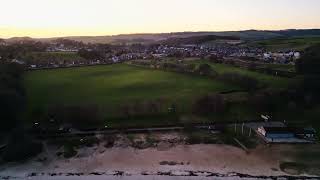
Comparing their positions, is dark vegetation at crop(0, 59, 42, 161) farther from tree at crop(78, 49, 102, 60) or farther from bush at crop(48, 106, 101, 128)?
tree at crop(78, 49, 102, 60)

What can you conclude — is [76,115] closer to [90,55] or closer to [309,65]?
[309,65]

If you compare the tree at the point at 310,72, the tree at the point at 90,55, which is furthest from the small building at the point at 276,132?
the tree at the point at 90,55

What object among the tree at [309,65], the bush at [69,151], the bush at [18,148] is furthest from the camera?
the tree at [309,65]

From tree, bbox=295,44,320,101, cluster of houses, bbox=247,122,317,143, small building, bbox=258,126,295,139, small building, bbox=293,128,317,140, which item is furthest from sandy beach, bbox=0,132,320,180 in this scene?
tree, bbox=295,44,320,101

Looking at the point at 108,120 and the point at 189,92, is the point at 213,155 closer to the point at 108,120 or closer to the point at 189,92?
the point at 108,120

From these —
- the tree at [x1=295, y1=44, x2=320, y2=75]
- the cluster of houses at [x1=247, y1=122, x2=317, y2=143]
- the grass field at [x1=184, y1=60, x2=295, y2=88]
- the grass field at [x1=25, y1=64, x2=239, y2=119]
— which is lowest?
the cluster of houses at [x1=247, y1=122, x2=317, y2=143]

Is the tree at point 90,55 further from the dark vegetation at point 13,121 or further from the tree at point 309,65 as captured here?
the tree at point 309,65

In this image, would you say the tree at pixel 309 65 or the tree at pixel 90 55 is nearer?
the tree at pixel 309 65

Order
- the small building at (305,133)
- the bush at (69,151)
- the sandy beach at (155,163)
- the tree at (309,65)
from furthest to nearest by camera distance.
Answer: the tree at (309,65)
the small building at (305,133)
the bush at (69,151)
the sandy beach at (155,163)

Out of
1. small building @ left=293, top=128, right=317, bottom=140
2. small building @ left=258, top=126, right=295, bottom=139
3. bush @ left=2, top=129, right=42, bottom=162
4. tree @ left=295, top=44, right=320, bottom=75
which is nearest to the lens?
bush @ left=2, top=129, right=42, bottom=162
